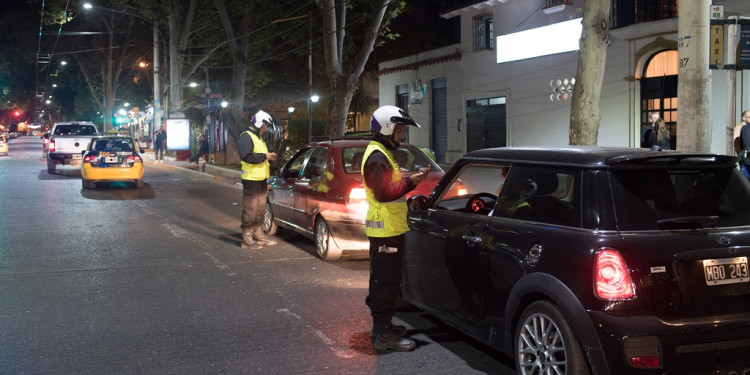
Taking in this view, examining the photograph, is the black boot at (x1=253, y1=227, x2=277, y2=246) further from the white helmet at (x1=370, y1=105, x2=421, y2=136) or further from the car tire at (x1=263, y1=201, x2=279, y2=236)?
the white helmet at (x1=370, y1=105, x2=421, y2=136)

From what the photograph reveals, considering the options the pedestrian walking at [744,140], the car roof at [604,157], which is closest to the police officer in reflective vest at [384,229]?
the car roof at [604,157]

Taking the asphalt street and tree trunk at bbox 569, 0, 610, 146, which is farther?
tree trunk at bbox 569, 0, 610, 146

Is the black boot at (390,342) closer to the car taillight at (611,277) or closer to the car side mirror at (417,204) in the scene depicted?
the car side mirror at (417,204)

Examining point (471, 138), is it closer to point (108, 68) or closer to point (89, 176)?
point (89, 176)

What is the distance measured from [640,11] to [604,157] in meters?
16.5

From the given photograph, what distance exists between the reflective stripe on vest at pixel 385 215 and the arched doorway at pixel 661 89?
14.4 m

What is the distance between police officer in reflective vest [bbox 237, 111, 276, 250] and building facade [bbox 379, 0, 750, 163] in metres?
6.36

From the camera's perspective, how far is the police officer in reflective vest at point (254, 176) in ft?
32.3

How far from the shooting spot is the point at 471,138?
27953 millimetres

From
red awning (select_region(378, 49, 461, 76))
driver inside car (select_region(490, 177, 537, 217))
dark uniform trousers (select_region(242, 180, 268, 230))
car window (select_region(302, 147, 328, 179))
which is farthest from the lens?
red awning (select_region(378, 49, 461, 76))

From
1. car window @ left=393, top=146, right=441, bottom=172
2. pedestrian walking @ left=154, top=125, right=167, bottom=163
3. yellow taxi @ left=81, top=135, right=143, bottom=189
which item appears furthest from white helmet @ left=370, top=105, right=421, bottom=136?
pedestrian walking @ left=154, top=125, right=167, bottom=163

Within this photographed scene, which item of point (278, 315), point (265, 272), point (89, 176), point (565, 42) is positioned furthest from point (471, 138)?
point (278, 315)

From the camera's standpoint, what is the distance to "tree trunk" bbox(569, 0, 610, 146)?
1105 centimetres

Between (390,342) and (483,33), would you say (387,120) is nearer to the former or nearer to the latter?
(390,342)
